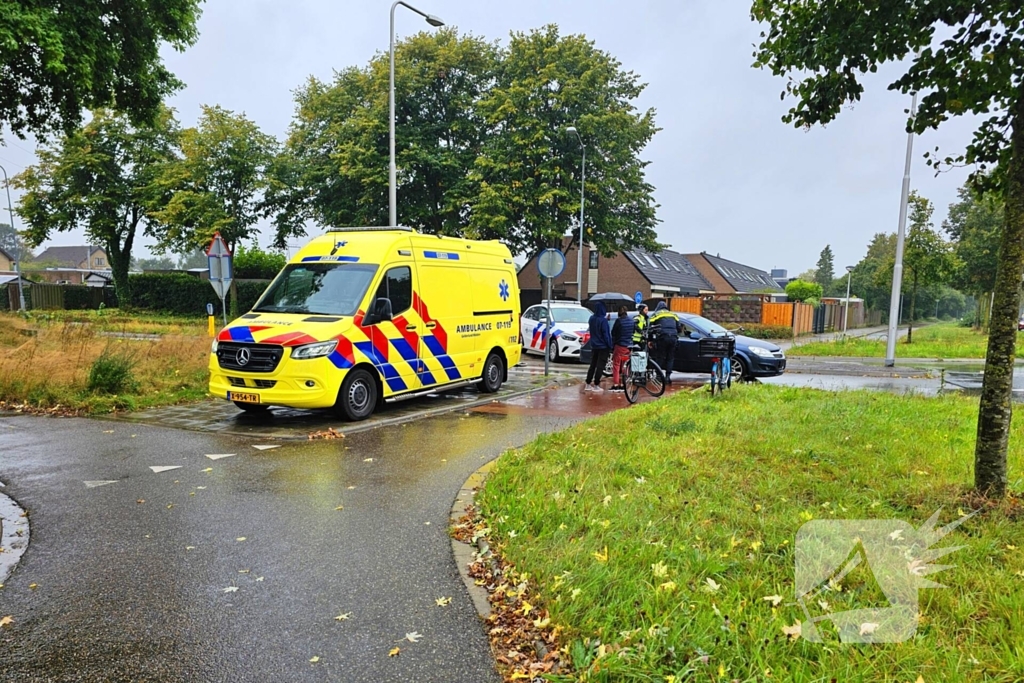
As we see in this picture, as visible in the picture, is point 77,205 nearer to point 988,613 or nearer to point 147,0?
point 147,0

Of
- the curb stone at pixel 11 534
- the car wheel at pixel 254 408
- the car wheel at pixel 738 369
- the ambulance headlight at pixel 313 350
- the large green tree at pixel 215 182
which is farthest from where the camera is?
the large green tree at pixel 215 182

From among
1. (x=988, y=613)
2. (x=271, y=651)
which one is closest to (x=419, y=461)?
(x=271, y=651)

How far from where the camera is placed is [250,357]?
8.23 m

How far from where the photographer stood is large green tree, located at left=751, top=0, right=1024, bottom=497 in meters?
4.42

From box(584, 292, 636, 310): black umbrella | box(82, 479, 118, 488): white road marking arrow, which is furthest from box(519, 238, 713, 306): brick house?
box(82, 479, 118, 488): white road marking arrow

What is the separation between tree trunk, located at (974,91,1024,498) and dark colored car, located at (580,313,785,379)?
921 cm

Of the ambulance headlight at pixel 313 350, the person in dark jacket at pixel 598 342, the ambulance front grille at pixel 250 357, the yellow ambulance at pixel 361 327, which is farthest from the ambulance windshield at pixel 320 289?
the person in dark jacket at pixel 598 342

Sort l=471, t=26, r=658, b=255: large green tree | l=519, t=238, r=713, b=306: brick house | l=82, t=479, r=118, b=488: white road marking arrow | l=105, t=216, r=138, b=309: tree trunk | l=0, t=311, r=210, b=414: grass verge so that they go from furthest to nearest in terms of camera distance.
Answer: l=519, t=238, r=713, b=306: brick house, l=105, t=216, r=138, b=309: tree trunk, l=471, t=26, r=658, b=255: large green tree, l=0, t=311, r=210, b=414: grass verge, l=82, t=479, r=118, b=488: white road marking arrow

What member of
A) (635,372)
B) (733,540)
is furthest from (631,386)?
(733,540)

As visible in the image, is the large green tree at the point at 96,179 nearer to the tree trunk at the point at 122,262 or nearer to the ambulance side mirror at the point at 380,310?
the tree trunk at the point at 122,262

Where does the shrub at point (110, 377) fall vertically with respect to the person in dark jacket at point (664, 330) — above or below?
below

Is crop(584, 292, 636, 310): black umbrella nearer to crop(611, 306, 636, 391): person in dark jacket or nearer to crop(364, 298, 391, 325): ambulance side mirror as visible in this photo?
crop(611, 306, 636, 391): person in dark jacket

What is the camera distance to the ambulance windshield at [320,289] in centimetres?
881

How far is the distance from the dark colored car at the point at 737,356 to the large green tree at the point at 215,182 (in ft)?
88.4
